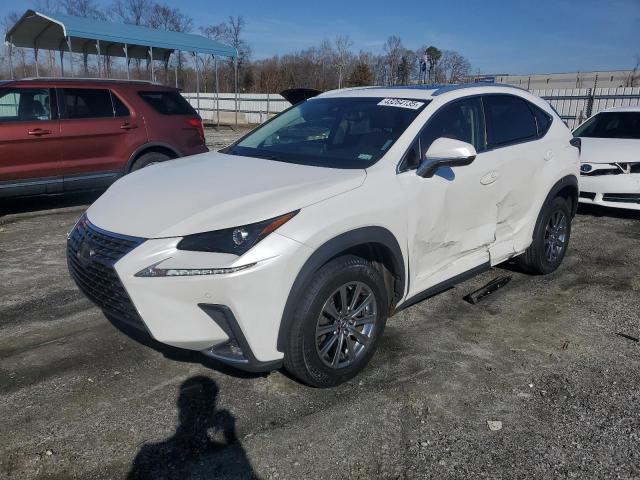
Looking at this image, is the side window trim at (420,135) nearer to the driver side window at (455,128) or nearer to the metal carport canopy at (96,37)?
the driver side window at (455,128)

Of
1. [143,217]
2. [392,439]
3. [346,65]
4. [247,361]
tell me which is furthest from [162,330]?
[346,65]

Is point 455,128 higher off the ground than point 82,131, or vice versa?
point 455,128

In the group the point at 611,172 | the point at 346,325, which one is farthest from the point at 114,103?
the point at 611,172

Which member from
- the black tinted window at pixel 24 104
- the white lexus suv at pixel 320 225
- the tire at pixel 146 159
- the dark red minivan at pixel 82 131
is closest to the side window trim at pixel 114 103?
the dark red minivan at pixel 82 131

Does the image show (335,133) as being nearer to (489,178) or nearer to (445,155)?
(445,155)

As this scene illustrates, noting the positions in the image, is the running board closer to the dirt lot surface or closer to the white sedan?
the dirt lot surface

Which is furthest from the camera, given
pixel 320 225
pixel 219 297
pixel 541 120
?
pixel 541 120

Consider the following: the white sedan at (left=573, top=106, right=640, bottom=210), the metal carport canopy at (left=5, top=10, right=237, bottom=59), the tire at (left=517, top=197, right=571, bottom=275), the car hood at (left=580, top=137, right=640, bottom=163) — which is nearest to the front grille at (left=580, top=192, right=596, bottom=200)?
the white sedan at (left=573, top=106, right=640, bottom=210)

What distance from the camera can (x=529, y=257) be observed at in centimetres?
490

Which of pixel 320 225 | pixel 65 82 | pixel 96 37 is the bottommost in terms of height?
pixel 320 225

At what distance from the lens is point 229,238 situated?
2.65 metres

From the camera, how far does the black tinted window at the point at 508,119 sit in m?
4.23

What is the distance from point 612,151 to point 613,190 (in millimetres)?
603

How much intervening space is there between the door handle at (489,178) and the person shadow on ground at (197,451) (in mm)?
2410
